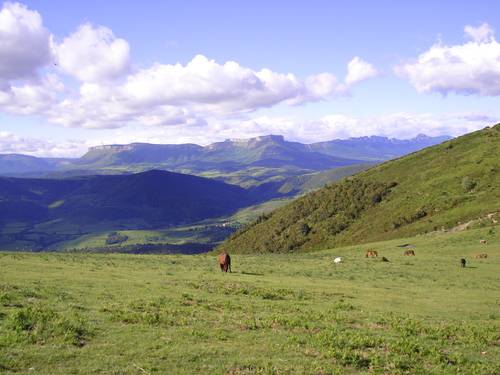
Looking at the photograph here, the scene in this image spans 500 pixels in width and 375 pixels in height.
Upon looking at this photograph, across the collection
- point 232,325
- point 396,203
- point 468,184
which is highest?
point 232,325

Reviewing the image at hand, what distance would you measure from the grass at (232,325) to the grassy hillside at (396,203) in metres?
61.8

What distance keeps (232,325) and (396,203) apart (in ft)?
332

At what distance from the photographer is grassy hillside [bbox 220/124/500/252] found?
3762 inches

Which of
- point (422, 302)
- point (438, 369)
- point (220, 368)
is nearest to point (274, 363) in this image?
point (220, 368)

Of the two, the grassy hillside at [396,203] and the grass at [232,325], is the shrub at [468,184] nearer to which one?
the grassy hillside at [396,203]

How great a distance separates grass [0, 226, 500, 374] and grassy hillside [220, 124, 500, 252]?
61.8 m

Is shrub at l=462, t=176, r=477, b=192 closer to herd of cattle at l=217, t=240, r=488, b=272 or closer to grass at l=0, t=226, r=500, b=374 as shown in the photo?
herd of cattle at l=217, t=240, r=488, b=272

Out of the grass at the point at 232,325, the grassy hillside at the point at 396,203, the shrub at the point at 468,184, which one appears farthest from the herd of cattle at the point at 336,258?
the shrub at the point at 468,184

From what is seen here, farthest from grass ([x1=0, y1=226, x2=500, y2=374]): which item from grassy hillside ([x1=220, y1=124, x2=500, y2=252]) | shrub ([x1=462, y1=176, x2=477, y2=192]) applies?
shrub ([x1=462, y1=176, x2=477, y2=192])

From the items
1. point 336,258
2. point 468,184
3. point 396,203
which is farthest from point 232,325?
point 396,203

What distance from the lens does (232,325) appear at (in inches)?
747

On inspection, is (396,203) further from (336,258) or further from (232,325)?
(232,325)

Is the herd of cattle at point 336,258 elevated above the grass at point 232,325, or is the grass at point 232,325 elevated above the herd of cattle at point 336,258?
the grass at point 232,325

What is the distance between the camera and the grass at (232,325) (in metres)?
14.2
